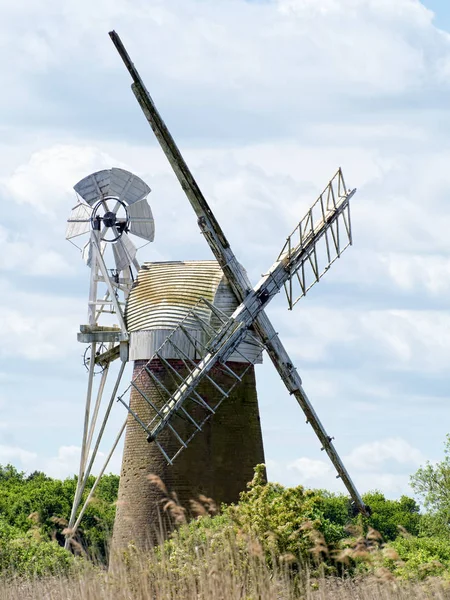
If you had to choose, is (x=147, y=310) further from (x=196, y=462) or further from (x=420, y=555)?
(x=420, y=555)

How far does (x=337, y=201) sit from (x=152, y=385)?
23.0ft

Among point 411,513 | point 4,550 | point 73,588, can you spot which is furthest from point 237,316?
point 411,513

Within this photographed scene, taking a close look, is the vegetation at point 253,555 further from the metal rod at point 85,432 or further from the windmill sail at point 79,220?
the windmill sail at point 79,220

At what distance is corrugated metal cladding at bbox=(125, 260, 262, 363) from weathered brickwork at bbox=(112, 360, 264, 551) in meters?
0.50

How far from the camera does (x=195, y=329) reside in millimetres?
31297

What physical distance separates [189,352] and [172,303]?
58.9 inches

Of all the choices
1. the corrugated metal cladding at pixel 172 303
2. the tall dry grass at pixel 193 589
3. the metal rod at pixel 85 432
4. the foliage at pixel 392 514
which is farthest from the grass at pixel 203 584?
the foliage at pixel 392 514

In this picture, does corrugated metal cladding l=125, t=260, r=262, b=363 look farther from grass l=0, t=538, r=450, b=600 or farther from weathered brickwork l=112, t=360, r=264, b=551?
grass l=0, t=538, r=450, b=600

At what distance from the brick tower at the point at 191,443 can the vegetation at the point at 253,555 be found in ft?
1.94

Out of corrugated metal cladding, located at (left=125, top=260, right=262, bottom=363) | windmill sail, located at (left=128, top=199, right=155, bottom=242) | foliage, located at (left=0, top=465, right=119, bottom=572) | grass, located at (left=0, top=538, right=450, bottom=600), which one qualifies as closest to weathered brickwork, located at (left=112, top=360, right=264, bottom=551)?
corrugated metal cladding, located at (left=125, top=260, right=262, bottom=363)

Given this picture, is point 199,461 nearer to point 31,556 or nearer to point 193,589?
point 31,556

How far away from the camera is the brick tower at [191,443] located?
3086cm

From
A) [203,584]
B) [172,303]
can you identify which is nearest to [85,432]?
[172,303]

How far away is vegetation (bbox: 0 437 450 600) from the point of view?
50.6ft
